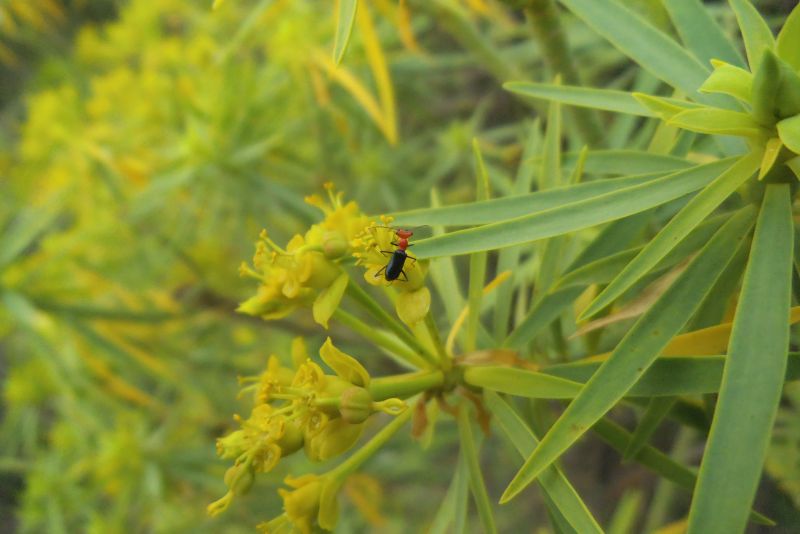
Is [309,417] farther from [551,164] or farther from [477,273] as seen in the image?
[551,164]

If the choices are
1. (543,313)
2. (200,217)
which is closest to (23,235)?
(200,217)

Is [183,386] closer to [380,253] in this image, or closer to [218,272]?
[218,272]

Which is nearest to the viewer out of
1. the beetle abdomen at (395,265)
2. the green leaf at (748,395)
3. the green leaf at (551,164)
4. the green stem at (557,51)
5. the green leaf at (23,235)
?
the green leaf at (748,395)

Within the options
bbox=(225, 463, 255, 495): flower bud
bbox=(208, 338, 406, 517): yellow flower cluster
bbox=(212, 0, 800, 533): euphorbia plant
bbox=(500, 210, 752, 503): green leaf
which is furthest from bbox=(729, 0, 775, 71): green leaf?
bbox=(225, 463, 255, 495): flower bud

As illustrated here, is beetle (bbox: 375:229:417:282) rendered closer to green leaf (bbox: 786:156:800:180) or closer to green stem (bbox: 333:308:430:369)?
green stem (bbox: 333:308:430:369)

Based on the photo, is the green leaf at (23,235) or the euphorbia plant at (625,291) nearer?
the euphorbia plant at (625,291)

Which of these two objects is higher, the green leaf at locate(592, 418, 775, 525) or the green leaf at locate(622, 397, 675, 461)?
the green leaf at locate(622, 397, 675, 461)

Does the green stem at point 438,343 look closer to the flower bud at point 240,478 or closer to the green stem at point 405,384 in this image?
the green stem at point 405,384

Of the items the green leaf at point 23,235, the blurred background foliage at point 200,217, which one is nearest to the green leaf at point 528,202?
the blurred background foliage at point 200,217
